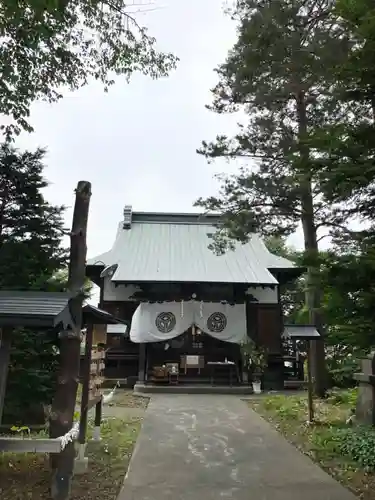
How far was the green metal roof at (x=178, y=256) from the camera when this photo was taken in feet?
45.0

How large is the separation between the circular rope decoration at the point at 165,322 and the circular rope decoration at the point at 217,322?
114cm

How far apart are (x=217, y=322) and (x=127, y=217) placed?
6.45m

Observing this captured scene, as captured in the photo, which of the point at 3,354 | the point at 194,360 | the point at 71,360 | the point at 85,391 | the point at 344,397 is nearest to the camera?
the point at 3,354

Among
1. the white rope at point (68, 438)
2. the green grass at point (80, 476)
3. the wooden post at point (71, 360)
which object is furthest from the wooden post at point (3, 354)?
the green grass at point (80, 476)

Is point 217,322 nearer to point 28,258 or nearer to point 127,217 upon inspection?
point 127,217

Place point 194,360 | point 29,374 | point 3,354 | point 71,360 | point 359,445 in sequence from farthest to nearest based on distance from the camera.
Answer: point 194,360, point 359,445, point 29,374, point 71,360, point 3,354

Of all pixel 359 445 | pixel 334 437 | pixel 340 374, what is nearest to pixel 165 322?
pixel 340 374

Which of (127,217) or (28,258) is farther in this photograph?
(127,217)

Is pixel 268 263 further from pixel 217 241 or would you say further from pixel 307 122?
pixel 307 122

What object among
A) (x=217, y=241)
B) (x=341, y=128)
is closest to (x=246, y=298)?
(x=217, y=241)

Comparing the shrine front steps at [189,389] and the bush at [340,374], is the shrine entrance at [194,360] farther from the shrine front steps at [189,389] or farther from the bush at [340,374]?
the bush at [340,374]

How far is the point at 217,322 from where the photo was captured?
13.4 m

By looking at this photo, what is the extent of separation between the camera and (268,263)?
49.4 feet

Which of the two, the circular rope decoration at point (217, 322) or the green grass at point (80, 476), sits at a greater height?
the circular rope decoration at point (217, 322)
